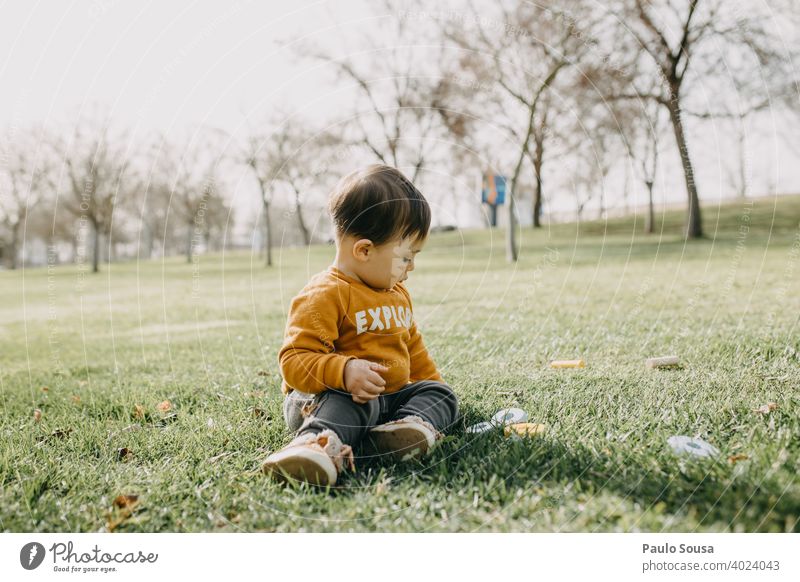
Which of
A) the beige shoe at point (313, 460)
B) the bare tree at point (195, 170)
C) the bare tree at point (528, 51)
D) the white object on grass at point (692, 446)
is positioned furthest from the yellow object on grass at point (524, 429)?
the bare tree at point (528, 51)

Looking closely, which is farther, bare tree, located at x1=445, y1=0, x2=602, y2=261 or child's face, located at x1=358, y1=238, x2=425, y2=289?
bare tree, located at x1=445, y1=0, x2=602, y2=261

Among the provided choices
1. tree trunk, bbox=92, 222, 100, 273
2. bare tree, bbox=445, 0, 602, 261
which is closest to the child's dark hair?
bare tree, bbox=445, 0, 602, 261

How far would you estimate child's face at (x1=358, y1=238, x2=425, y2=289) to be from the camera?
8.50ft

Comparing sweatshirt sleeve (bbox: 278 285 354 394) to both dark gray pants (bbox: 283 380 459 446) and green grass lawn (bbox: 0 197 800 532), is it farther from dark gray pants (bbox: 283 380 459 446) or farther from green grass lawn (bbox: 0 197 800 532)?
green grass lawn (bbox: 0 197 800 532)

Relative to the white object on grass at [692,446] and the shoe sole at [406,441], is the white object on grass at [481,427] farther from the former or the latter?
the white object on grass at [692,446]

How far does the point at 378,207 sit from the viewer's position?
98.3 inches

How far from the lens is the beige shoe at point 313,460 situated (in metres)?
2.12

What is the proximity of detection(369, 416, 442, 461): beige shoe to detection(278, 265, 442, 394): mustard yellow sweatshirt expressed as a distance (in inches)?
9.2

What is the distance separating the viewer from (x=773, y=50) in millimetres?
10734

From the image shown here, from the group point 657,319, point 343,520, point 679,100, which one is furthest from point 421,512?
point 679,100

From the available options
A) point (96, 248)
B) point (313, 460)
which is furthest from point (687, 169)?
point (96, 248)

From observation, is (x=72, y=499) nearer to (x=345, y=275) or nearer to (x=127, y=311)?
(x=345, y=275)

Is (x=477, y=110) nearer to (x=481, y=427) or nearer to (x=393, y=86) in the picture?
(x=393, y=86)

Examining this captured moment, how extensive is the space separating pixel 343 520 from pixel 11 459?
140 cm
